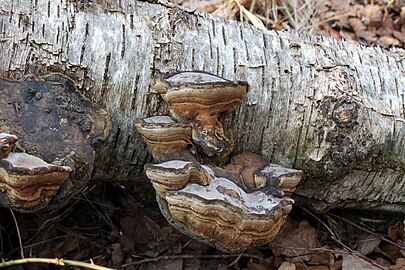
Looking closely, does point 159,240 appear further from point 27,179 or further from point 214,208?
point 27,179

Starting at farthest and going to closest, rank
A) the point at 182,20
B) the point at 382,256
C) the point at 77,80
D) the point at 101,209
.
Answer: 1. the point at 101,209
2. the point at 382,256
3. the point at 182,20
4. the point at 77,80

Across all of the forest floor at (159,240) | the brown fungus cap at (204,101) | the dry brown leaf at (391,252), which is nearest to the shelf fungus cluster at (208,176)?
the brown fungus cap at (204,101)

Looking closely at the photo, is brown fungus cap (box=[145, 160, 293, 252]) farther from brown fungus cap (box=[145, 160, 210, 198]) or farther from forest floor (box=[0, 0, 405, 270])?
forest floor (box=[0, 0, 405, 270])

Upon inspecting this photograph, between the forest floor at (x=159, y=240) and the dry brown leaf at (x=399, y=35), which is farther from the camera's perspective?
the dry brown leaf at (x=399, y=35)

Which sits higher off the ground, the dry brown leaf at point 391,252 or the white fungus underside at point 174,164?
the white fungus underside at point 174,164

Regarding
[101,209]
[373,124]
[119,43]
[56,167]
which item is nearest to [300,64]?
[373,124]

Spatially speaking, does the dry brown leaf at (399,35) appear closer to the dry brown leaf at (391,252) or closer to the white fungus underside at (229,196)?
the dry brown leaf at (391,252)

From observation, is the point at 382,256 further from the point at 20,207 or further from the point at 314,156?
the point at 20,207
